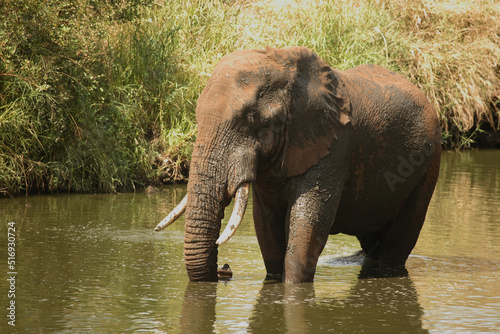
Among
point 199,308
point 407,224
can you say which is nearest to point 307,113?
point 199,308

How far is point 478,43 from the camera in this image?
17.7 m

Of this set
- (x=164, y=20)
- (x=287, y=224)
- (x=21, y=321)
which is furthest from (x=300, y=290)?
(x=164, y=20)

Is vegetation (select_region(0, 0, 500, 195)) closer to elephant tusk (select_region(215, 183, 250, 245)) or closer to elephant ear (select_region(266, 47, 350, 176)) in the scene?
elephant ear (select_region(266, 47, 350, 176))

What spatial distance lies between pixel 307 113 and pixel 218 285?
145 cm

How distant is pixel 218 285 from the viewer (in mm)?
6348

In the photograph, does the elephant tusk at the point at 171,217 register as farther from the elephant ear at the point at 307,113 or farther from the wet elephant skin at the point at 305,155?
the elephant ear at the point at 307,113

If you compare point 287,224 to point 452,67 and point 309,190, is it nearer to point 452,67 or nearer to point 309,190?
point 309,190

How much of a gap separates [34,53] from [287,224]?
18.9 ft

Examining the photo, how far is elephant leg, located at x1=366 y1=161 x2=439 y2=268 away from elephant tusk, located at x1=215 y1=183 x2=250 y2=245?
83.0 inches

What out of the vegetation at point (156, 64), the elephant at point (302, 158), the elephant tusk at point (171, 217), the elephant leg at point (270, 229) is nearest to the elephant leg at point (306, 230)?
the elephant at point (302, 158)

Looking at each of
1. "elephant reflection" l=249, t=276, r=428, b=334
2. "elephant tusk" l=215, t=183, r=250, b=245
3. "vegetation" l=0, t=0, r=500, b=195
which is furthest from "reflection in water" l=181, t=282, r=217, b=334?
"vegetation" l=0, t=0, r=500, b=195

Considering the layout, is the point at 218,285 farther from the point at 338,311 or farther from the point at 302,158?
the point at 302,158

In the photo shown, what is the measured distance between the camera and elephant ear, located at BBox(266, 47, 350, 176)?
6.12 meters

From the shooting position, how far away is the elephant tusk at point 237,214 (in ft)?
18.5
